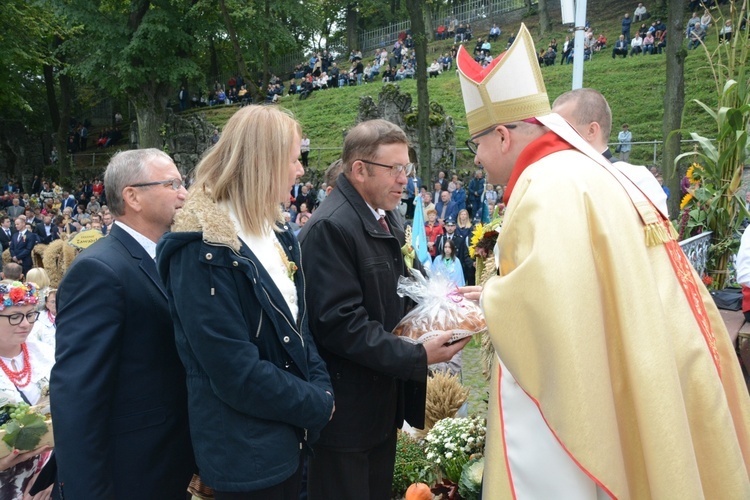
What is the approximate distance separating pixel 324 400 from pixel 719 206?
14.8 ft

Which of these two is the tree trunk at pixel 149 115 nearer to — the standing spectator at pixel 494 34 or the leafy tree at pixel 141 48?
the leafy tree at pixel 141 48

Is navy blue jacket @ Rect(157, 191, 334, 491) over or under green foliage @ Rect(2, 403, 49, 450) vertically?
over

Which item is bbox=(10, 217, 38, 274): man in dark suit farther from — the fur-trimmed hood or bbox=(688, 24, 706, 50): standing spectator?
bbox=(688, 24, 706, 50): standing spectator

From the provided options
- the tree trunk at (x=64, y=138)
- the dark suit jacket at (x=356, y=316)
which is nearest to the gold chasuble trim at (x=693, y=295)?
the dark suit jacket at (x=356, y=316)

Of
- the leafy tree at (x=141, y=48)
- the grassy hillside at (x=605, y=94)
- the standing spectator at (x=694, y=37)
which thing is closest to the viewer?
the grassy hillside at (x=605, y=94)

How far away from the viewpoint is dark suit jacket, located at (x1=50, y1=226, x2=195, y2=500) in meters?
2.21

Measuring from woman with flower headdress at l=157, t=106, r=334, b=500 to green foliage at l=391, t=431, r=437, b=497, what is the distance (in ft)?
6.50

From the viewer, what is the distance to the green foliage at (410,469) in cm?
419

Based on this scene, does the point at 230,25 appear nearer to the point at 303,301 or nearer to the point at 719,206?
the point at 719,206

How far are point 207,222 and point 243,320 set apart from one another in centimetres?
35

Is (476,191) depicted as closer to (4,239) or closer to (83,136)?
(4,239)

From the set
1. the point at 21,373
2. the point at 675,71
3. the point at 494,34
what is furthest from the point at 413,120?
the point at 494,34

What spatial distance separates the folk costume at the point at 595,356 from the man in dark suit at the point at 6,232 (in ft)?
54.0

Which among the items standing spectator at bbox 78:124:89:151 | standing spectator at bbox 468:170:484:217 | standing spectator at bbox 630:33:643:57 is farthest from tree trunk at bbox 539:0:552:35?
standing spectator at bbox 78:124:89:151
